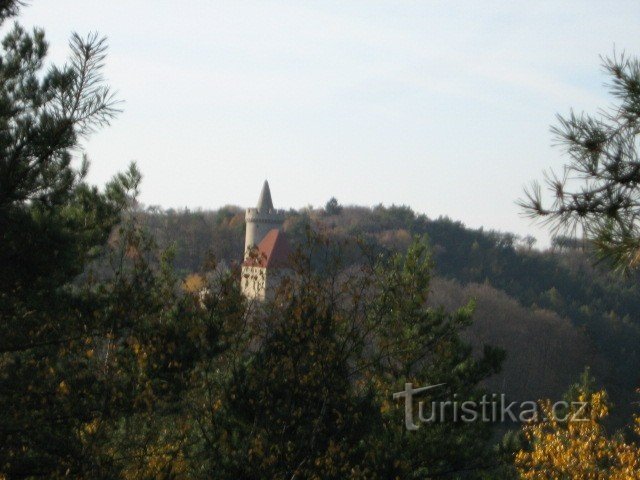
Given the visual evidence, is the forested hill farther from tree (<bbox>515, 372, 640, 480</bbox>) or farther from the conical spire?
tree (<bbox>515, 372, 640, 480</bbox>)

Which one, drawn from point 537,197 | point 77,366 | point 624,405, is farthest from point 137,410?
point 624,405

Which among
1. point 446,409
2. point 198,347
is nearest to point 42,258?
point 198,347

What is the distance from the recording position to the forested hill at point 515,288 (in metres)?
54.6

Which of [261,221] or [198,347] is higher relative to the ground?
[261,221]

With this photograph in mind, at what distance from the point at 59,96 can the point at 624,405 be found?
145 feet

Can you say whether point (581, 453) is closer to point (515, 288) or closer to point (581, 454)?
point (581, 454)

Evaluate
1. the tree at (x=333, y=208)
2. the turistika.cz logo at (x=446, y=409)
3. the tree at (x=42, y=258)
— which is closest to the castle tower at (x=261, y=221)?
the tree at (x=333, y=208)

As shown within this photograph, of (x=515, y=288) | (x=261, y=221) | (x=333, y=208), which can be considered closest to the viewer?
(x=261, y=221)

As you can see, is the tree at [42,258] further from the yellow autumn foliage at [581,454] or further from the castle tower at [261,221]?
the castle tower at [261,221]

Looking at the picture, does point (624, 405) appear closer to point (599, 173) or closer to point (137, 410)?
point (137, 410)

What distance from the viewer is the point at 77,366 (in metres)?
9.52

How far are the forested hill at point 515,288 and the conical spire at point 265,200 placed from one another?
2.31m

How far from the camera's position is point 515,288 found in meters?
77.4

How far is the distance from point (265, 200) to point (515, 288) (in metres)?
20.2
